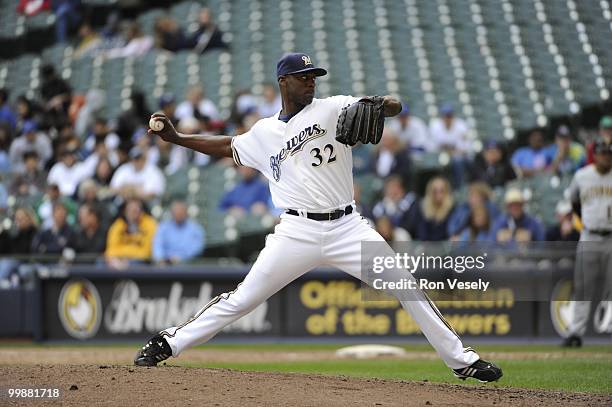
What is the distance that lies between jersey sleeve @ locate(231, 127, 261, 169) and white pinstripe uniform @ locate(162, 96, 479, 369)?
23cm

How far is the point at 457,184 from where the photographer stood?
517 inches

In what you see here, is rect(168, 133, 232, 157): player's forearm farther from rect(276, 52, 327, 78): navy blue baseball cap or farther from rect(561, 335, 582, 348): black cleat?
rect(561, 335, 582, 348): black cleat

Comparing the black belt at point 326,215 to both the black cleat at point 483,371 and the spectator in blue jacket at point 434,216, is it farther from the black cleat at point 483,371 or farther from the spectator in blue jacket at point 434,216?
the spectator in blue jacket at point 434,216

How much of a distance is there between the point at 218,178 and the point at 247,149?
7303 millimetres

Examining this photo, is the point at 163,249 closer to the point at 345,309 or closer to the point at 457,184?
the point at 345,309

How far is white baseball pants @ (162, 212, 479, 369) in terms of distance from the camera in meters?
6.17

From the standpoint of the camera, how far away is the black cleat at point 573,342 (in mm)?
10281

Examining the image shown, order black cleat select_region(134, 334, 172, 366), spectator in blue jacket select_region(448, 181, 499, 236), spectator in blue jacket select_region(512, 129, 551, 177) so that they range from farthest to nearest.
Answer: spectator in blue jacket select_region(512, 129, 551, 177)
spectator in blue jacket select_region(448, 181, 499, 236)
black cleat select_region(134, 334, 172, 366)

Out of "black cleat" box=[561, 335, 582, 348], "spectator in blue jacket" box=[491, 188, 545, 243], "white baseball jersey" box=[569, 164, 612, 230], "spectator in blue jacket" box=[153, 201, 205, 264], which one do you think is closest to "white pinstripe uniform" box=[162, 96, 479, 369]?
"white baseball jersey" box=[569, 164, 612, 230]

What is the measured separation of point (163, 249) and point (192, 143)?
5831 millimetres

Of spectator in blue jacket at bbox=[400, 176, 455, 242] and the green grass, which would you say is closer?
the green grass

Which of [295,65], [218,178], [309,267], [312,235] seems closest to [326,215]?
[312,235]

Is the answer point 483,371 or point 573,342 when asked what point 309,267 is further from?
point 573,342

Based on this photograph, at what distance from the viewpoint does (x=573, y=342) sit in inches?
407
